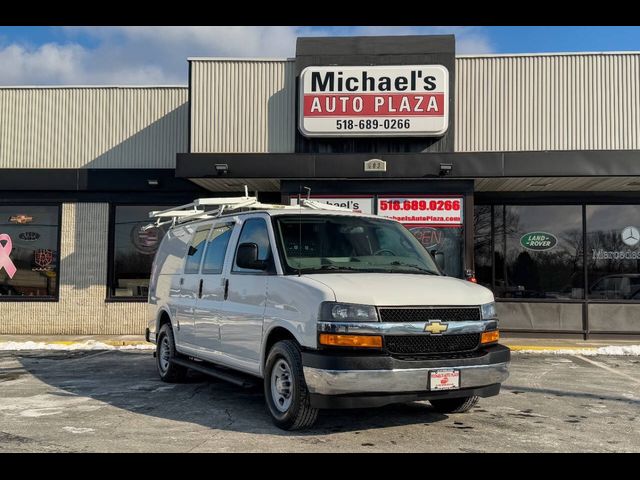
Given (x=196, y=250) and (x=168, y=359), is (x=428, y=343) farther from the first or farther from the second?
(x=168, y=359)

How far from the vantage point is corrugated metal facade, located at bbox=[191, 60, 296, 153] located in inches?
502

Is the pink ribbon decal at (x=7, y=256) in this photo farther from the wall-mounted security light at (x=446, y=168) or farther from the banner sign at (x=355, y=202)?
the wall-mounted security light at (x=446, y=168)

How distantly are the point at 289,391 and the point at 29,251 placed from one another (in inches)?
434

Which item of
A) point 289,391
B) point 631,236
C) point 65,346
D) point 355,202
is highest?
point 355,202

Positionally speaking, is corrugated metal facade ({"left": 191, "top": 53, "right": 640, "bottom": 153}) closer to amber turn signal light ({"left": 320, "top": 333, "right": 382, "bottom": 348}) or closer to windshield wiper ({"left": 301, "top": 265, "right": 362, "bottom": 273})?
windshield wiper ({"left": 301, "top": 265, "right": 362, "bottom": 273})

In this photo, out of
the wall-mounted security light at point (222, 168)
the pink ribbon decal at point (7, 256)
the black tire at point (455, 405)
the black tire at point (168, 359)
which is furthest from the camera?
the pink ribbon decal at point (7, 256)

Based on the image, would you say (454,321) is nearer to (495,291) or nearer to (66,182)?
(495,291)

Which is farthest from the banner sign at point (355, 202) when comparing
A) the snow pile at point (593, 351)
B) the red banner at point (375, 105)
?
the snow pile at point (593, 351)

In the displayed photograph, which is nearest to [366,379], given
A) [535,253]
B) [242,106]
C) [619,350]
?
[619,350]

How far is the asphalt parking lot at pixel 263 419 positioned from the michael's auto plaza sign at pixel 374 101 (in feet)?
18.1

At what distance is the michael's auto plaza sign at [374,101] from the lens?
40.2 ft

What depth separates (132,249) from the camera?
46.9 ft

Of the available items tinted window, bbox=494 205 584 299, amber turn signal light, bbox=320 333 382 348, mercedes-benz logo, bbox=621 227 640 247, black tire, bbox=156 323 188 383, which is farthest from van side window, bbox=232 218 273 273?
mercedes-benz logo, bbox=621 227 640 247
